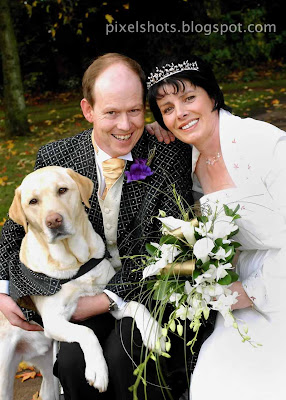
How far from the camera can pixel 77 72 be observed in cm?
1536

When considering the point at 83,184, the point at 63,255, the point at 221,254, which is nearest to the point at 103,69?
the point at 83,184

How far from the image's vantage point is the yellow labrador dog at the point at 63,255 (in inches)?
110

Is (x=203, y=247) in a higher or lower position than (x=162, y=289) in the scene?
higher

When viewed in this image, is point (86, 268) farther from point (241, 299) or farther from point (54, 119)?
point (54, 119)

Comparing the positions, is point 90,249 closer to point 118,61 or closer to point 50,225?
point 50,225

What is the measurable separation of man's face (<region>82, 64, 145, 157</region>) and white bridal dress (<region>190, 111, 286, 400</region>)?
514 mm

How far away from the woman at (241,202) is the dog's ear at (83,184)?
571 millimetres

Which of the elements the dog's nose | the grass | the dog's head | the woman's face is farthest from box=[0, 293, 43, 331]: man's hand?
the grass

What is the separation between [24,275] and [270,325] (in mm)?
1325

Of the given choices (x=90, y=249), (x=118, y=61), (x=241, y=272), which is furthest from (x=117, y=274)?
(x=118, y=61)

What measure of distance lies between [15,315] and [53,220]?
66cm

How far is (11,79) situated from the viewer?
10641 millimetres

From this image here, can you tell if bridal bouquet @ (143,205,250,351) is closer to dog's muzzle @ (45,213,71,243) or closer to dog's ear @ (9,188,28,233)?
dog's muzzle @ (45,213,71,243)

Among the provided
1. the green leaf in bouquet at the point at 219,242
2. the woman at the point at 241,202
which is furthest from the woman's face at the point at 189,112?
the green leaf in bouquet at the point at 219,242
